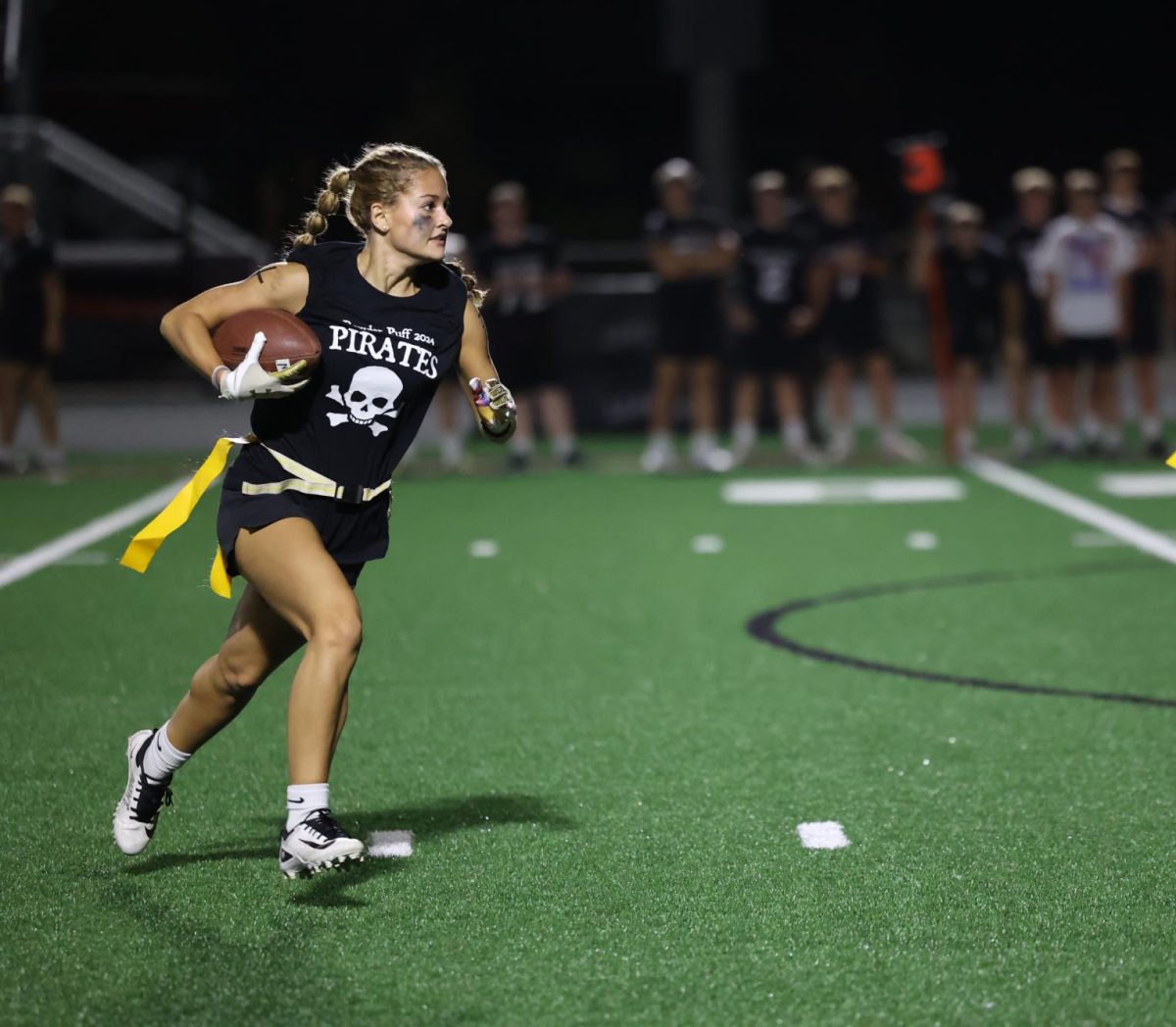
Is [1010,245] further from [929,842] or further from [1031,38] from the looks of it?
[1031,38]

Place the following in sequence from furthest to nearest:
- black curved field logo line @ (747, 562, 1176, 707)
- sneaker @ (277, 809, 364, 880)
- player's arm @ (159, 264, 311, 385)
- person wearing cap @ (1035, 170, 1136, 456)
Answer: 1. person wearing cap @ (1035, 170, 1136, 456)
2. black curved field logo line @ (747, 562, 1176, 707)
3. player's arm @ (159, 264, 311, 385)
4. sneaker @ (277, 809, 364, 880)

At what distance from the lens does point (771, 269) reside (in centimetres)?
1520

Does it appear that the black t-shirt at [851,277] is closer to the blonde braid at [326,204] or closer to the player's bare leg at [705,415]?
the player's bare leg at [705,415]

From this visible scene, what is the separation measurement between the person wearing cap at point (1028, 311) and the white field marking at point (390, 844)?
1047 cm

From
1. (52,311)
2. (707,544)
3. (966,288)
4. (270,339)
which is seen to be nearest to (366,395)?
(270,339)

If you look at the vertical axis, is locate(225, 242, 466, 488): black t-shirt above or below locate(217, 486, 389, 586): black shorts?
above

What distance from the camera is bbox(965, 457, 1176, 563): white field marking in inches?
414

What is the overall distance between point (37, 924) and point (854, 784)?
89.9 inches

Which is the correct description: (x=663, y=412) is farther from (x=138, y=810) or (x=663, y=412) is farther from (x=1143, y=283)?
(x=138, y=810)

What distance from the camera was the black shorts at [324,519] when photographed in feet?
15.8

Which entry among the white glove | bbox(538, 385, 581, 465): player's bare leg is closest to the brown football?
the white glove

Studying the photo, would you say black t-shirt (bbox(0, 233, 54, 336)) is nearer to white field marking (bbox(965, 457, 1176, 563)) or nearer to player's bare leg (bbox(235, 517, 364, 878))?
white field marking (bbox(965, 457, 1176, 563))

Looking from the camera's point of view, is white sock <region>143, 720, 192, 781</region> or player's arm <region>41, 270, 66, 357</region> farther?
player's arm <region>41, 270, 66, 357</region>

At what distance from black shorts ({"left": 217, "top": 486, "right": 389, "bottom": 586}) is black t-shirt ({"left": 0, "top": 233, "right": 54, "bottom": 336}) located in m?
9.71
